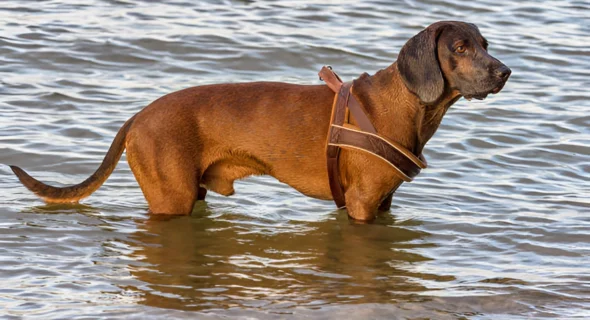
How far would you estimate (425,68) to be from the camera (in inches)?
261

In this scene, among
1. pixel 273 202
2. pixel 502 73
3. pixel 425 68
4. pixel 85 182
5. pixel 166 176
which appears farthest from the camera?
pixel 273 202

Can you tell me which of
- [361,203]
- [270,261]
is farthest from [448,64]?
[270,261]

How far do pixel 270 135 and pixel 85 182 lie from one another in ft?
4.41

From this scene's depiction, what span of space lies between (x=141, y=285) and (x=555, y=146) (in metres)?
5.02

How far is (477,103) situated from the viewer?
1124 centimetres

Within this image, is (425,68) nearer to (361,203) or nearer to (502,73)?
(502,73)

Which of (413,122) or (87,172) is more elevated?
(413,122)

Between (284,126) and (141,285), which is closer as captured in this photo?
(141,285)

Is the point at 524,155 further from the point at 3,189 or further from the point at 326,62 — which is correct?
the point at 3,189

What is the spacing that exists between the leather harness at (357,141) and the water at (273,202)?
588mm

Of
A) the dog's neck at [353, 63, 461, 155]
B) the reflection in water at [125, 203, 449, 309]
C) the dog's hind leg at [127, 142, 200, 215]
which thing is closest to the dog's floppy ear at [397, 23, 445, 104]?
the dog's neck at [353, 63, 461, 155]

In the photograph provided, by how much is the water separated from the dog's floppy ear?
112 cm

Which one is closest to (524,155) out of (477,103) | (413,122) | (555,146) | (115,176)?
(555,146)

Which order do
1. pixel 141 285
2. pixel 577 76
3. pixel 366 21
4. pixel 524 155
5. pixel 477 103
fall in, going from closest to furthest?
pixel 141 285
pixel 524 155
pixel 477 103
pixel 577 76
pixel 366 21
